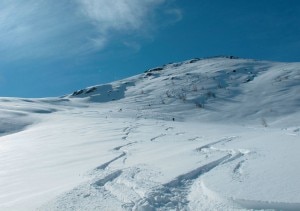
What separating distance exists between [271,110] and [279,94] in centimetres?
199

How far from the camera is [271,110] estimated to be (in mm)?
9602

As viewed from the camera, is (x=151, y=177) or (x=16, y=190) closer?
(x=151, y=177)

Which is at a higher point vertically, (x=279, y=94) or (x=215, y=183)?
(x=279, y=94)

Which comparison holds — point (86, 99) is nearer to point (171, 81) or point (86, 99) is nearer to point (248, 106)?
point (171, 81)

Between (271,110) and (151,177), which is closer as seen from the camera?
(151,177)

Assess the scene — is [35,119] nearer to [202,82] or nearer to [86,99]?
[86,99]

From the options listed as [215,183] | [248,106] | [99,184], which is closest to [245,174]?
[215,183]

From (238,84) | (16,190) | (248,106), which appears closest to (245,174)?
(16,190)

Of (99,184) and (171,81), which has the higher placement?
(171,81)

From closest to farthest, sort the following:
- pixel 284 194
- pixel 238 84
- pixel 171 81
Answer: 1. pixel 284 194
2. pixel 238 84
3. pixel 171 81

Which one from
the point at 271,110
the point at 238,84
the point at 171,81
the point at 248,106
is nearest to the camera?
the point at 271,110

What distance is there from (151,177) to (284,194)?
2.98 ft

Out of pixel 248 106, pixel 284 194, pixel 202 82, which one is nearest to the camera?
pixel 284 194

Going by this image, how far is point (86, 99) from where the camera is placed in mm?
16844
